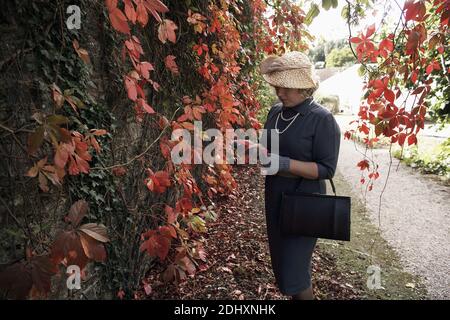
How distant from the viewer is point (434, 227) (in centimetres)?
439

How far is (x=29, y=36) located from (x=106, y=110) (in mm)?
657

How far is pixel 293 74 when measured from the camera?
1938 mm

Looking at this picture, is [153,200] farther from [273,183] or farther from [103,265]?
[273,183]

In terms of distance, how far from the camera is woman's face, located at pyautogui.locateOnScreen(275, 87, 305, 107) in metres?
1.99

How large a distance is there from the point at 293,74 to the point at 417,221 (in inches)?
150

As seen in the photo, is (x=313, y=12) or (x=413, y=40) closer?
(x=413, y=40)

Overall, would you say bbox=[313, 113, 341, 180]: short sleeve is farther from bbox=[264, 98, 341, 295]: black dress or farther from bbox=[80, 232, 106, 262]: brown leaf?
bbox=[80, 232, 106, 262]: brown leaf

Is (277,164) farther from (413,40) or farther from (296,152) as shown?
(413,40)

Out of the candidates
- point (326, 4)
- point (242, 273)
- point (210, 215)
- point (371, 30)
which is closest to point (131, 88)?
point (326, 4)

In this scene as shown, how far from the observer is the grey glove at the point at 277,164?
1.91m

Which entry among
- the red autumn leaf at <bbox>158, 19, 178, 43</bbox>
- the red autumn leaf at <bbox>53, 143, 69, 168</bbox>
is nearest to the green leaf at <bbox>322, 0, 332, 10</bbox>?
the red autumn leaf at <bbox>158, 19, 178, 43</bbox>

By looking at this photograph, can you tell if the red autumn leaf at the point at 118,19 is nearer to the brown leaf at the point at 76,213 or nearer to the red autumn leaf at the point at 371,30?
the brown leaf at the point at 76,213

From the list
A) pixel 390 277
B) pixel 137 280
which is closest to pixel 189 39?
pixel 137 280

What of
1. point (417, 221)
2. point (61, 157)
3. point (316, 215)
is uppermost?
point (61, 157)
